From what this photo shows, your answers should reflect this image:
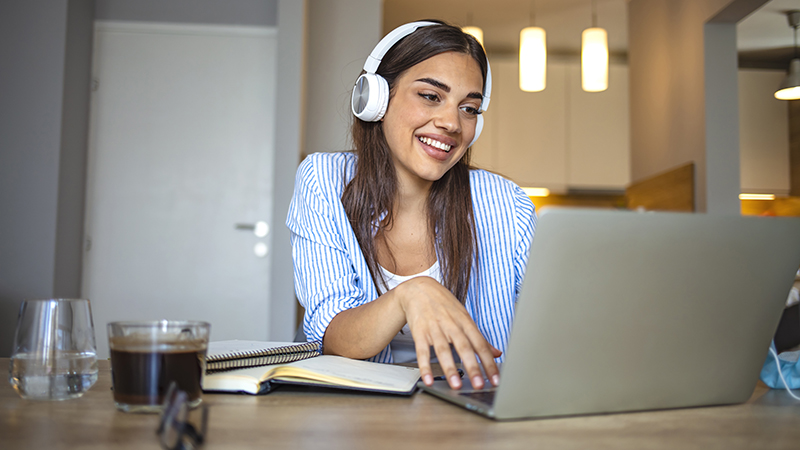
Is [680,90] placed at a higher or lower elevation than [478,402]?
higher

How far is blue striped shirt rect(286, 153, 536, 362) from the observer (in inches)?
42.4

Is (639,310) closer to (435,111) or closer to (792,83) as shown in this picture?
(435,111)

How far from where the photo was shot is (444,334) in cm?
71

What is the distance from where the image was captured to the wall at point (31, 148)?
2.65 meters

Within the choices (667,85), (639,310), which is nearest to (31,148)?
(639,310)

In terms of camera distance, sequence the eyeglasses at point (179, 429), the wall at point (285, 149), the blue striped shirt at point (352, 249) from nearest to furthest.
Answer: the eyeglasses at point (179, 429) → the blue striped shirt at point (352, 249) → the wall at point (285, 149)

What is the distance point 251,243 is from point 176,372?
262 cm

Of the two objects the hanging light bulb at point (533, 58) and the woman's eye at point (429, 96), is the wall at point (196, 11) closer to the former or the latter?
the hanging light bulb at point (533, 58)

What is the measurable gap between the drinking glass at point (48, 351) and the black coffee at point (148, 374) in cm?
10

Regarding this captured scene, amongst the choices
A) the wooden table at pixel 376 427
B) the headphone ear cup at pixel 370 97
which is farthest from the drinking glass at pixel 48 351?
the headphone ear cup at pixel 370 97

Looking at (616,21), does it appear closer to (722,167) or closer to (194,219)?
(722,167)

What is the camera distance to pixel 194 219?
3.11 m

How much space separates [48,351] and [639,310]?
1.91 ft

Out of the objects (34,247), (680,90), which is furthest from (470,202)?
(680,90)
